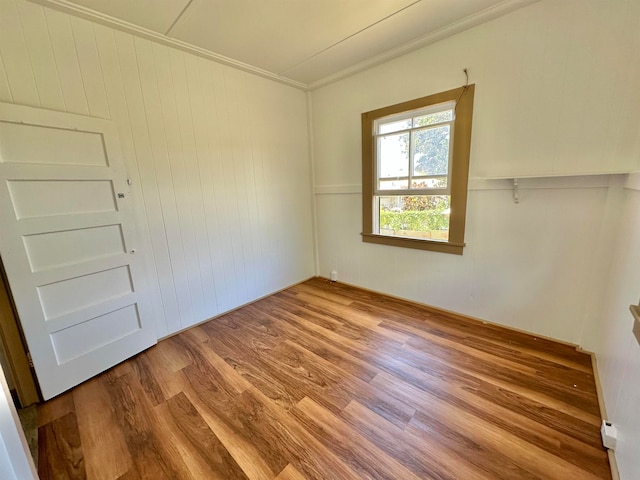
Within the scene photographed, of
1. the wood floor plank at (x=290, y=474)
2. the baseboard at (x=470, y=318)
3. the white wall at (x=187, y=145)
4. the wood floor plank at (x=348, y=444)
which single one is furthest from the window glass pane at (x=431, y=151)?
the wood floor plank at (x=290, y=474)

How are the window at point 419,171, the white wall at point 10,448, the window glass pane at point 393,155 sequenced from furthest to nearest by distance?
the window glass pane at point 393,155 < the window at point 419,171 < the white wall at point 10,448

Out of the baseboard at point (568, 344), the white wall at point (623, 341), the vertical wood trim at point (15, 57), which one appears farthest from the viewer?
the vertical wood trim at point (15, 57)

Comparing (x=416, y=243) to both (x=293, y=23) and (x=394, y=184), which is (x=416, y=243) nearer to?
(x=394, y=184)

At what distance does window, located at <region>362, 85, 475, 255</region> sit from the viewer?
2365mm

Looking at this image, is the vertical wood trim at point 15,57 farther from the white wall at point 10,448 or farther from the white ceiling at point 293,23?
the white wall at point 10,448

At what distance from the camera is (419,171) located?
2670 mm

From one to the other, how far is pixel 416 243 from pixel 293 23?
2273 millimetres

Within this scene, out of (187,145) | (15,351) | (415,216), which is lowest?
(15,351)

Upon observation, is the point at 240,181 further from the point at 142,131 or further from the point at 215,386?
the point at 215,386

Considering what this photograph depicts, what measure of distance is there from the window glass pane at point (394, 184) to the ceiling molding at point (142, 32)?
5.73 ft

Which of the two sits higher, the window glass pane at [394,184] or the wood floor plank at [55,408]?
the window glass pane at [394,184]

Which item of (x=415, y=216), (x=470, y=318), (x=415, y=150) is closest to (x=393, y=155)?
(x=415, y=150)

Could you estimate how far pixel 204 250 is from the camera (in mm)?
2674

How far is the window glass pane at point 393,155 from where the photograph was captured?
2.75m
